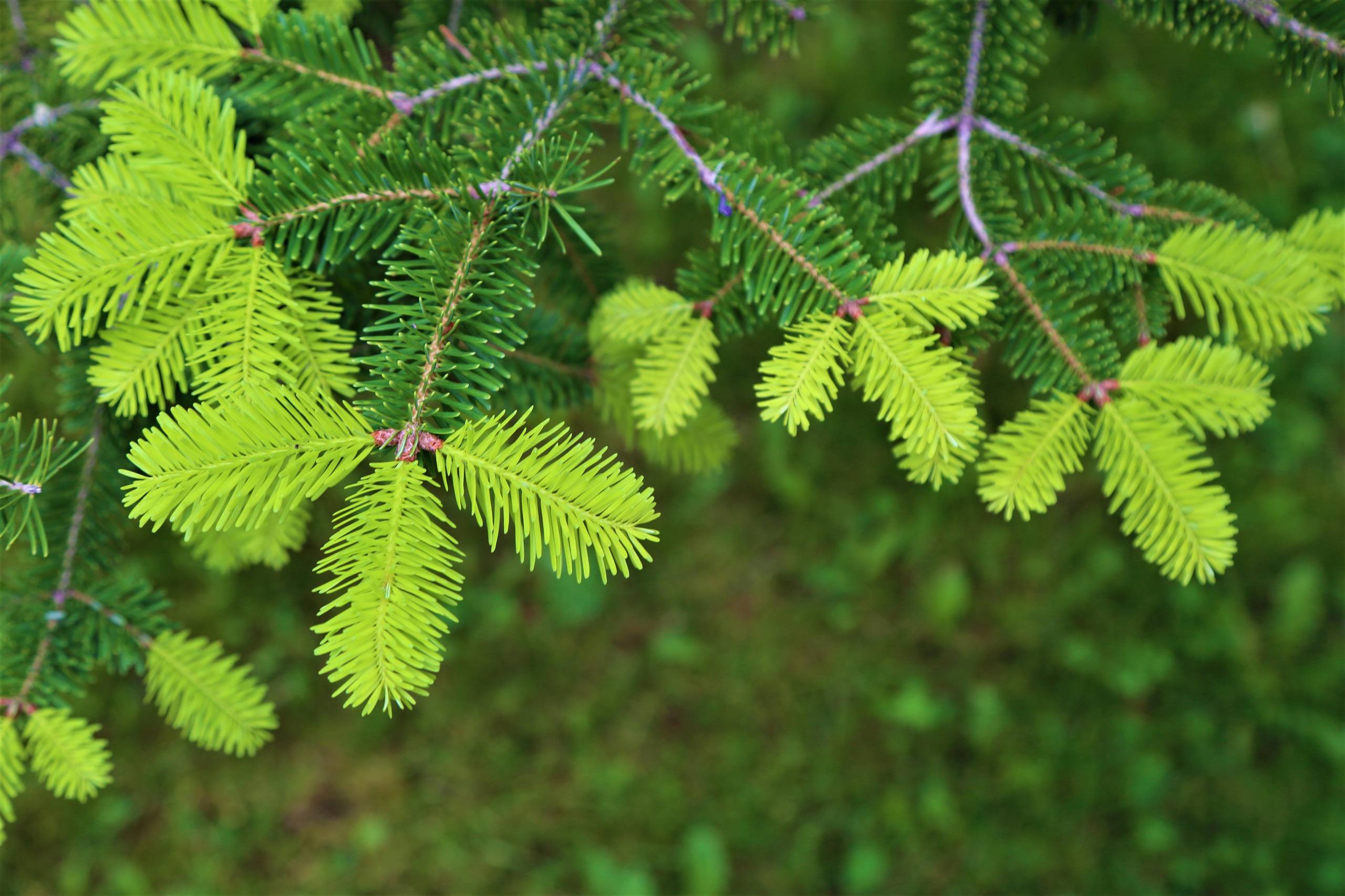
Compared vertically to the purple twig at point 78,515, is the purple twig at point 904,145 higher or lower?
higher

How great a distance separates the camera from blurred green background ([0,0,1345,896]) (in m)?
2.26

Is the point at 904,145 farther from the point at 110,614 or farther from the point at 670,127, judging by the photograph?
the point at 110,614

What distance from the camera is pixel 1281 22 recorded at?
881mm

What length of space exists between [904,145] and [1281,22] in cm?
41

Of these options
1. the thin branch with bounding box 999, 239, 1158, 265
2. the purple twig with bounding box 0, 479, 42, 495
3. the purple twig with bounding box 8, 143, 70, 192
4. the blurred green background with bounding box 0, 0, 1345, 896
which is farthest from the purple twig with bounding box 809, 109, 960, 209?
the blurred green background with bounding box 0, 0, 1345, 896

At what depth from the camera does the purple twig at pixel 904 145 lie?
100 cm

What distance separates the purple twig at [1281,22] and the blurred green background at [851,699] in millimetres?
1585

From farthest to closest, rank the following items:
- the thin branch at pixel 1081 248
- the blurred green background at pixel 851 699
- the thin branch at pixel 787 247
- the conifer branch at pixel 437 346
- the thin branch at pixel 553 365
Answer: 1. the blurred green background at pixel 851 699
2. the thin branch at pixel 553 365
3. the thin branch at pixel 1081 248
4. the thin branch at pixel 787 247
5. the conifer branch at pixel 437 346

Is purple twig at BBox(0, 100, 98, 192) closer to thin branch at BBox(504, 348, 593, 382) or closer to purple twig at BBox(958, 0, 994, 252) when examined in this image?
thin branch at BBox(504, 348, 593, 382)

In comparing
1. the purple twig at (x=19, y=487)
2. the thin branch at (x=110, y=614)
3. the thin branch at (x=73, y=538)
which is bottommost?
the thin branch at (x=110, y=614)

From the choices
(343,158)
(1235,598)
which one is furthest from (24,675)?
(1235,598)

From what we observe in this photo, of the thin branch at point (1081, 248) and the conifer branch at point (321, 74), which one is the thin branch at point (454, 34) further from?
the thin branch at point (1081, 248)

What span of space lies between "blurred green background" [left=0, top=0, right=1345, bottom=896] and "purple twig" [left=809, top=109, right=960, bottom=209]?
1.41 m

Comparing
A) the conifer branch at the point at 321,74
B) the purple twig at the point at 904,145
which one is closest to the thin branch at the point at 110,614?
the conifer branch at the point at 321,74
